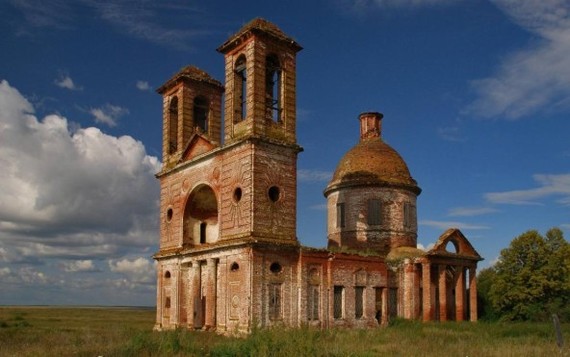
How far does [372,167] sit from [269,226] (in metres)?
11.4

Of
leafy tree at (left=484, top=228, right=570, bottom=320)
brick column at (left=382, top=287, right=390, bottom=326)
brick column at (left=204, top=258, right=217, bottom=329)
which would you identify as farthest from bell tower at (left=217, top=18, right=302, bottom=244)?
leafy tree at (left=484, top=228, right=570, bottom=320)

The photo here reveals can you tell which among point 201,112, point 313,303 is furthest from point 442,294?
point 201,112

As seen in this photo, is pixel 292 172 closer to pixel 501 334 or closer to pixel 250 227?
pixel 250 227

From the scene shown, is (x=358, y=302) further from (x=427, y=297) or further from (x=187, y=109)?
(x=187, y=109)

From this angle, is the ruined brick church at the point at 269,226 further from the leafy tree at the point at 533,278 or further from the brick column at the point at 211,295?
the leafy tree at the point at 533,278

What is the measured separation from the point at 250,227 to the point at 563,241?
17.8 meters

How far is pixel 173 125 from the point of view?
95.8 feet

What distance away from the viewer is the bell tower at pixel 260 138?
71.9 feet

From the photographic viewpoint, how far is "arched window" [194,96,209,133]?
28770 mm

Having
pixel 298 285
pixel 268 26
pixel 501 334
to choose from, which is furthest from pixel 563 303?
pixel 268 26

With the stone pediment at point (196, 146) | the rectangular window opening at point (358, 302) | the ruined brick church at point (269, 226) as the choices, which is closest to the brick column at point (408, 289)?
the ruined brick church at point (269, 226)

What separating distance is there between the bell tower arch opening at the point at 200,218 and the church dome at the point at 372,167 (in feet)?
26.7

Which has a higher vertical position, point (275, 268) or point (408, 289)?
point (275, 268)

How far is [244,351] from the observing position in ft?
43.0
